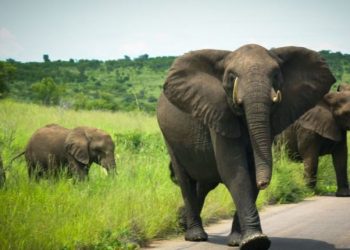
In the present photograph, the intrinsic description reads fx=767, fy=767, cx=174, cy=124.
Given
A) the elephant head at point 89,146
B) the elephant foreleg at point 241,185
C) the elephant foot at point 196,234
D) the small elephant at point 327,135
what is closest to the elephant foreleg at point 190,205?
the elephant foot at point 196,234

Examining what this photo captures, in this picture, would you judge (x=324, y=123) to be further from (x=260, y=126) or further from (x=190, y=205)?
(x=260, y=126)

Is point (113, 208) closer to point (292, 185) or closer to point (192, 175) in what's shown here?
point (192, 175)

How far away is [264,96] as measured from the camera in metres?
7.50

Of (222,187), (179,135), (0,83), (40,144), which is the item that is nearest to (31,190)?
(179,135)

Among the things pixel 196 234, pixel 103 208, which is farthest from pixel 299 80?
pixel 103 208

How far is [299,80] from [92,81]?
7705 cm

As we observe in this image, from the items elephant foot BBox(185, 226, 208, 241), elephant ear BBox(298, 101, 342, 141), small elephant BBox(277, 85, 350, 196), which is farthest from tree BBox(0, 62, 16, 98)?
elephant foot BBox(185, 226, 208, 241)

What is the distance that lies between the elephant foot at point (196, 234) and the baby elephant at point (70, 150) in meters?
7.00

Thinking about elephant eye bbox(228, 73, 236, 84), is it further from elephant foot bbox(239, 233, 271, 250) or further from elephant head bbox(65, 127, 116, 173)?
elephant head bbox(65, 127, 116, 173)

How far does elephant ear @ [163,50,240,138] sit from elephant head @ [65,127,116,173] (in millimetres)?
8314

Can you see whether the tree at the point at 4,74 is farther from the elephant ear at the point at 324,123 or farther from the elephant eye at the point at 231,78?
the elephant eye at the point at 231,78

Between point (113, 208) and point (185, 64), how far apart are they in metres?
1.97

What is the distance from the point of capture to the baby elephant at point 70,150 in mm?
Answer: 17234

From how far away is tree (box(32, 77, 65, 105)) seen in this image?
177ft
